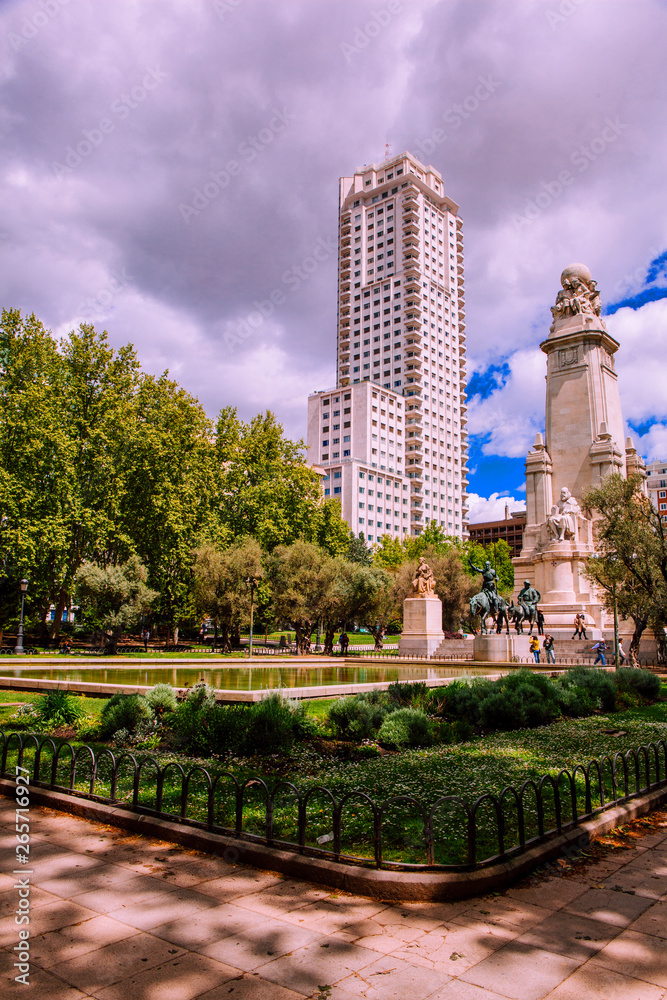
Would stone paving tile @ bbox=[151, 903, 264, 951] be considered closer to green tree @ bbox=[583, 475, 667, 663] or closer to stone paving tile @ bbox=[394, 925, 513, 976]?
stone paving tile @ bbox=[394, 925, 513, 976]

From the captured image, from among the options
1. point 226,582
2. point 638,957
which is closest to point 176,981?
point 638,957

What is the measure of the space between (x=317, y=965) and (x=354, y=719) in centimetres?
764

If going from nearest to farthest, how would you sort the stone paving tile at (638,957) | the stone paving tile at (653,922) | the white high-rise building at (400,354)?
the stone paving tile at (638,957), the stone paving tile at (653,922), the white high-rise building at (400,354)

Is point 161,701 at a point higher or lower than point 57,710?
higher

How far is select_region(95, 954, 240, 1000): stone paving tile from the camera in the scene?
3.64 m

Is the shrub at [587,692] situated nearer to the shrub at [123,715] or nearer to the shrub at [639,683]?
the shrub at [639,683]

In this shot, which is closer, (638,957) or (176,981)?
(176,981)

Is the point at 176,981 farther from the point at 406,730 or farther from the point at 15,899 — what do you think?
the point at 406,730

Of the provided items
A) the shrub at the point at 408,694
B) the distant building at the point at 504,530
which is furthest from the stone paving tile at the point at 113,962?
the distant building at the point at 504,530

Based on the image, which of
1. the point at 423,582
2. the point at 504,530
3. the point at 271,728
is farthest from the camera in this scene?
the point at 504,530

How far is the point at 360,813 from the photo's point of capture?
7176mm

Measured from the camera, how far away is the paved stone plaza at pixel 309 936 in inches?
Result: 148

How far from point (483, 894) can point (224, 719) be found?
6020 mm

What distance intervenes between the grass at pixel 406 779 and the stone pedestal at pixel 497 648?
1862cm
